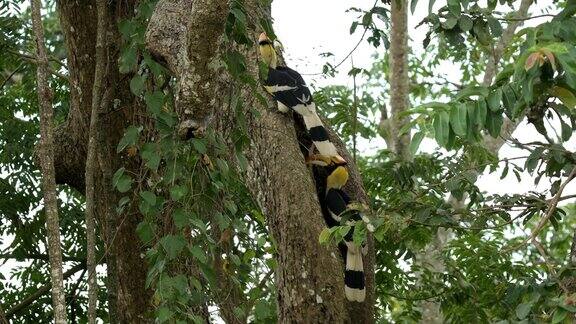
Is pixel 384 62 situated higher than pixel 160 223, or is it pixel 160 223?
pixel 384 62

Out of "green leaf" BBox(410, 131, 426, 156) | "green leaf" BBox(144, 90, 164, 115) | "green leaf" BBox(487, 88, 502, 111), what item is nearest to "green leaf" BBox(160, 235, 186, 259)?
"green leaf" BBox(144, 90, 164, 115)

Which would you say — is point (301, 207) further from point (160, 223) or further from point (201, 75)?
point (201, 75)

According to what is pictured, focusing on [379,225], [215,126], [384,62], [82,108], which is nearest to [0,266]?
[82,108]

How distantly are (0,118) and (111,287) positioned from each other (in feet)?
5.65

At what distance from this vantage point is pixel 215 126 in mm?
2959

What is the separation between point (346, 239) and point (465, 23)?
2.95 feet

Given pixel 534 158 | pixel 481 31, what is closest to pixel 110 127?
pixel 481 31

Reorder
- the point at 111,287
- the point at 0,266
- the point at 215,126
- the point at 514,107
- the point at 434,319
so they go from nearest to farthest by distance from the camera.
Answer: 1. the point at 514,107
2. the point at 215,126
3. the point at 111,287
4. the point at 0,266
5. the point at 434,319

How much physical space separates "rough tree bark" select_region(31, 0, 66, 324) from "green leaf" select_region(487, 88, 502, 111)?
1169 mm

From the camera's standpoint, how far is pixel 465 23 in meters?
3.12

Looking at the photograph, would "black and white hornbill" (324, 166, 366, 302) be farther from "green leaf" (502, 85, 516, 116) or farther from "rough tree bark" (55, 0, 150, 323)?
"green leaf" (502, 85, 516, 116)

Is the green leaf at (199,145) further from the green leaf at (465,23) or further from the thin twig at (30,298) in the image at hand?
the thin twig at (30,298)

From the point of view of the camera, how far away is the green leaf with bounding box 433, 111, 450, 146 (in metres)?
2.42

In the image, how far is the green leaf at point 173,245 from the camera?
2566mm
